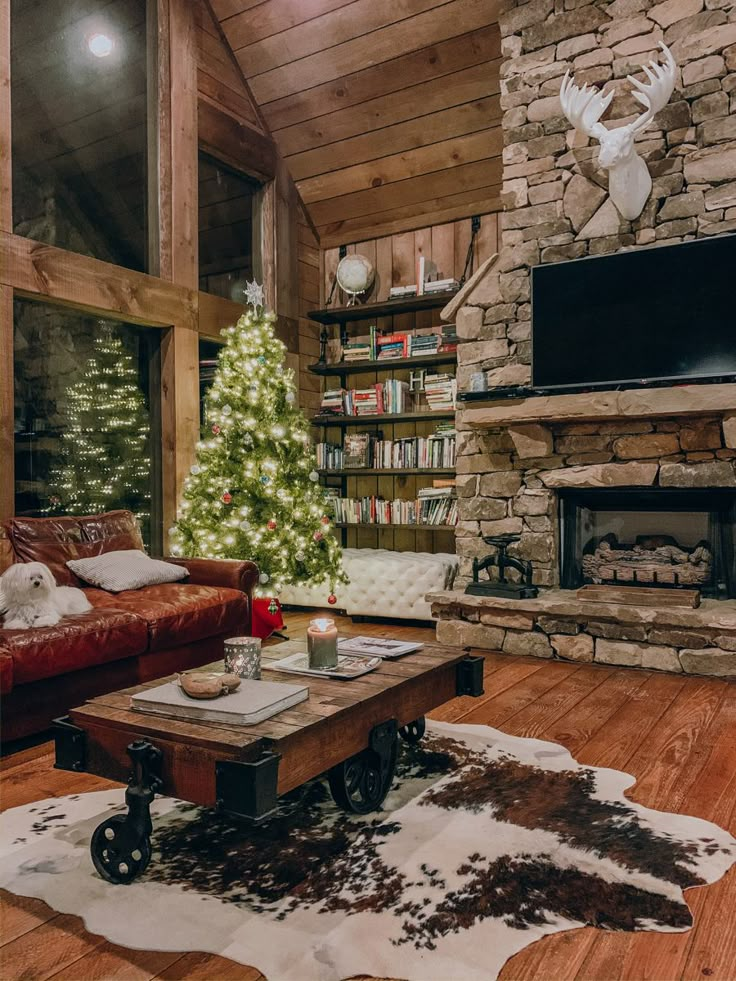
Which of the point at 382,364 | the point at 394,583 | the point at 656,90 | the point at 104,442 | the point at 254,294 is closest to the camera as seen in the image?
the point at 656,90

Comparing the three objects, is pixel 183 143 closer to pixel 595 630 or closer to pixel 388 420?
pixel 388 420

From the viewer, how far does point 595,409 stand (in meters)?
4.14

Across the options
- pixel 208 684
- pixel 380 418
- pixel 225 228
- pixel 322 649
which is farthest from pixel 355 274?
pixel 208 684

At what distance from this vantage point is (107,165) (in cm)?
489

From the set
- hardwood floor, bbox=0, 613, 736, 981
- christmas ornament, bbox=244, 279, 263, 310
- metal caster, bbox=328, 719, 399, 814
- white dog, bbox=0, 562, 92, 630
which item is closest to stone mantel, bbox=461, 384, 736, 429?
hardwood floor, bbox=0, 613, 736, 981

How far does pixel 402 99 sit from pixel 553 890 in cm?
Result: 533

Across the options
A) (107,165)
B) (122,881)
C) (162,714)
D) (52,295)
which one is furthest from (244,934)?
(107,165)

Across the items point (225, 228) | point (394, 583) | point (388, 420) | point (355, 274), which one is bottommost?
point (394, 583)

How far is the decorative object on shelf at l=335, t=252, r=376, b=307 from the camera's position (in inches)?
240

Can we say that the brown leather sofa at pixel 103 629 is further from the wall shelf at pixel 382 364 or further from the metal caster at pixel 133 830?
the wall shelf at pixel 382 364

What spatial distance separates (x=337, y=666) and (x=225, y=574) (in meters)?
1.81

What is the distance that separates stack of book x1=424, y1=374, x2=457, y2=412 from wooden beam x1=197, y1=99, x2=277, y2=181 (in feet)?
7.23

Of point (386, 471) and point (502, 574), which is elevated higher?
point (386, 471)

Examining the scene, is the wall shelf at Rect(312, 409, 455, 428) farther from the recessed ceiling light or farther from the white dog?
the white dog
